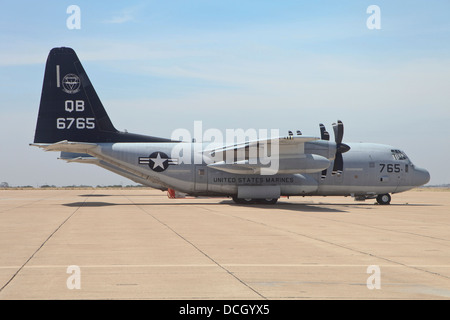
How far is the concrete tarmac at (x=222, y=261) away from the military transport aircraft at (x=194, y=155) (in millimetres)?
12262

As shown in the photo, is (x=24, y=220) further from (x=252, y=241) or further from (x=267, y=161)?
(x=267, y=161)

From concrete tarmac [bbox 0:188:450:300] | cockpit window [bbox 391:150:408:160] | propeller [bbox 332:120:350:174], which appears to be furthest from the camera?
cockpit window [bbox 391:150:408:160]

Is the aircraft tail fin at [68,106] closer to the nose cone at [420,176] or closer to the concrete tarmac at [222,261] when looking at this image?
the concrete tarmac at [222,261]

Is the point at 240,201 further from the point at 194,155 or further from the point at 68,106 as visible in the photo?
the point at 68,106

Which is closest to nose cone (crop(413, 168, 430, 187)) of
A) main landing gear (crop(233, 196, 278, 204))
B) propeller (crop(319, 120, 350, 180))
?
propeller (crop(319, 120, 350, 180))

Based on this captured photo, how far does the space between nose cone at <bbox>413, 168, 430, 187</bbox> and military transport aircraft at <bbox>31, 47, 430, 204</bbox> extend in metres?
2.66

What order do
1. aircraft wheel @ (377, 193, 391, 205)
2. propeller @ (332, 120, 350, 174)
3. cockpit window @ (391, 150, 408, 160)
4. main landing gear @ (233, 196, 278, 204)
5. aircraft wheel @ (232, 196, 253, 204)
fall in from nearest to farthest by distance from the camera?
propeller @ (332, 120, 350, 174)
main landing gear @ (233, 196, 278, 204)
aircraft wheel @ (232, 196, 253, 204)
cockpit window @ (391, 150, 408, 160)
aircraft wheel @ (377, 193, 391, 205)

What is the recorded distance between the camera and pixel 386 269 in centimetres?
1021

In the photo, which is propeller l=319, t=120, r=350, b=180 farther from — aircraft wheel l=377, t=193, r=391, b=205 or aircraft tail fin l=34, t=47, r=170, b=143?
aircraft tail fin l=34, t=47, r=170, b=143

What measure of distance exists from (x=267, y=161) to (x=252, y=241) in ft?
57.3

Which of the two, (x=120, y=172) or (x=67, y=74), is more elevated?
(x=67, y=74)

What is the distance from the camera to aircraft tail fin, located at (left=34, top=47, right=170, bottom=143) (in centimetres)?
3153

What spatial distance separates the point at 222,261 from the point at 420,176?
93.9ft
